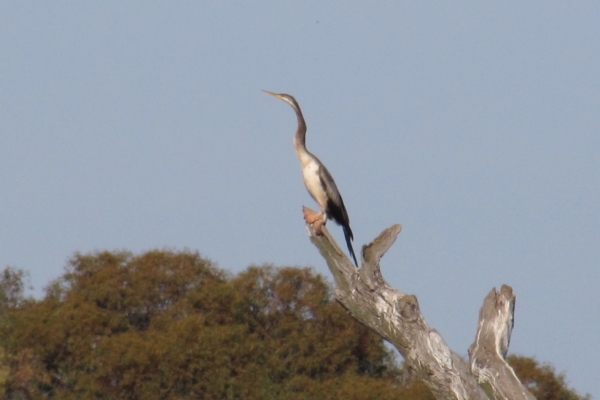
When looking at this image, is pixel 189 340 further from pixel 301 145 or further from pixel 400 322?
pixel 400 322

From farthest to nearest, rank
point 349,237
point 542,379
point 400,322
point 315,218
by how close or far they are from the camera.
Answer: point 542,379 < point 349,237 < point 315,218 < point 400,322

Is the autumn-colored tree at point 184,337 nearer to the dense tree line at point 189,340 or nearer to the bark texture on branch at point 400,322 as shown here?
the dense tree line at point 189,340

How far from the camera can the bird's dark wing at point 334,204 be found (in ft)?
45.9

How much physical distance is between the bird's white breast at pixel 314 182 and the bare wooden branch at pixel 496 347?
4.40 metres

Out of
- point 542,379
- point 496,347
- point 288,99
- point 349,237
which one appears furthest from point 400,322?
point 542,379

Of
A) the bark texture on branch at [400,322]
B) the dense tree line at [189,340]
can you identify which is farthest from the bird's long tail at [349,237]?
the dense tree line at [189,340]

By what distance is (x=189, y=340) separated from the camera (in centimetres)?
3425

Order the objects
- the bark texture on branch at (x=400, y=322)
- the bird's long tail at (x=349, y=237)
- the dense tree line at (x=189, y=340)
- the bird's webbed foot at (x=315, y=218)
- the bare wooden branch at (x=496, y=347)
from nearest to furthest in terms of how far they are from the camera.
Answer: the bare wooden branch at (x=496, y=347), the bark texture on branch at (x=400, y=322), the bird's webbed foot at (x=315, y=218), the bird's long tail at (x=349, y=237), the dense tree line at (x=189, y=340)

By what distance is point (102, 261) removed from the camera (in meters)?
40.0

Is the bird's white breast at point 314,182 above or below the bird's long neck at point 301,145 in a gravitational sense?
below

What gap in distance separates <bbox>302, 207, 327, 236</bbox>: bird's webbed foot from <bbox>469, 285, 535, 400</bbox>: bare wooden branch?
1.95 metres

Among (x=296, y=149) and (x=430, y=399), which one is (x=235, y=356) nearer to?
(x=430, y=399)

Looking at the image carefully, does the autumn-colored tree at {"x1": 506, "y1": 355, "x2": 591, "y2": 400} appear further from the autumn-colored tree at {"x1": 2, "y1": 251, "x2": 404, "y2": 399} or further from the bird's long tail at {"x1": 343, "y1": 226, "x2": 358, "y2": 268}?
the bird's long tail at {"x1": 343, "y1": 226, "x2": 358, "y2": 268}

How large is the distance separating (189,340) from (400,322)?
24.6 meters
